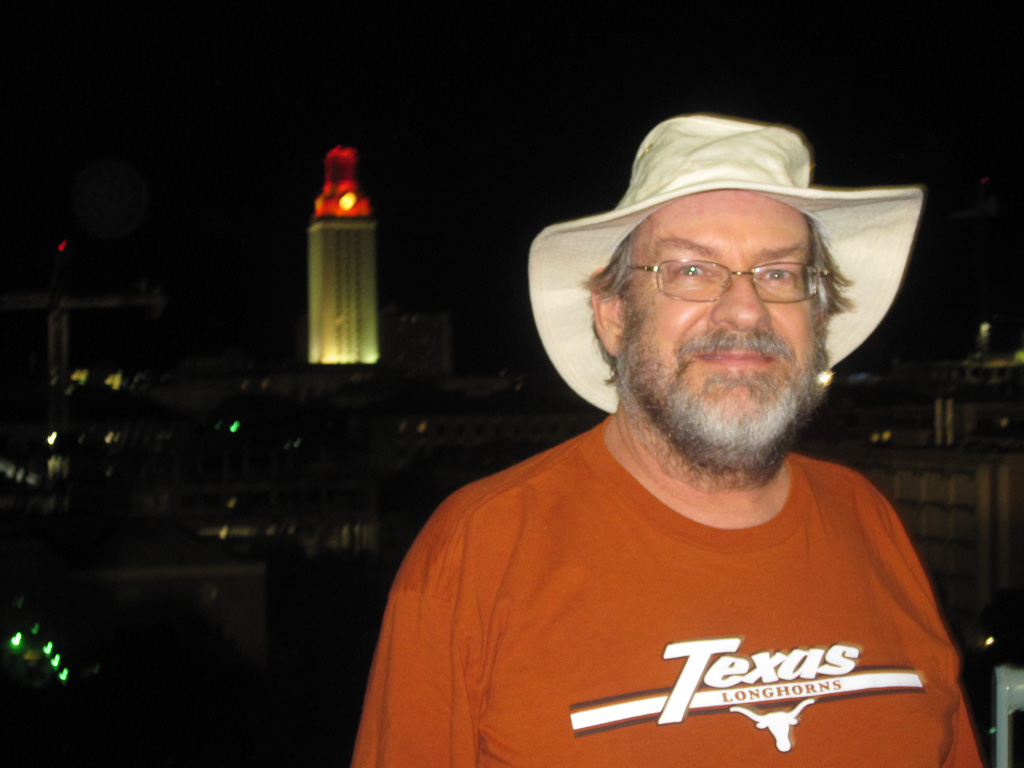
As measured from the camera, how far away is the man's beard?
1.55 meters

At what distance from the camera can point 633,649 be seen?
1414 millimetres

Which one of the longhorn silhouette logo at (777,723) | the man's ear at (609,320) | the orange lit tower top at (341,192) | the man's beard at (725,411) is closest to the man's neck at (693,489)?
the man's beard at (725,411)

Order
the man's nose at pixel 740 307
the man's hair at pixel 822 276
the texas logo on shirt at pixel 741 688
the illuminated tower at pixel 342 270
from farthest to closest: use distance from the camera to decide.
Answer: the illuminated tower at pixel 342 270, the man's hair at pixel 822 276, the man's nose at pixel 740 307, the texas logo on shirt at pixel 741 688

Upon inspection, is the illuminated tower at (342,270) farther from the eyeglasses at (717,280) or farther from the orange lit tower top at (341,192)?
the eyeglasses at (717,280)

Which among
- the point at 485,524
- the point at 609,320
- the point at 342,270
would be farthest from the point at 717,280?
the point at 342,270

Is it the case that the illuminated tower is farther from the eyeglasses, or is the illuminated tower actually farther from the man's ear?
the eyeglasses

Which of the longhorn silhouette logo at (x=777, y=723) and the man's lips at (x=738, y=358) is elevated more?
the man's lips at (x=738, y=358)

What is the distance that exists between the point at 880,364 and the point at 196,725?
2624 centimetres

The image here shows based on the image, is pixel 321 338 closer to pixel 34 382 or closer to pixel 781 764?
pixel 34 382

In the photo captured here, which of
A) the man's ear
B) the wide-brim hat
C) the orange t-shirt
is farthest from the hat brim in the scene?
the orange t-shirt

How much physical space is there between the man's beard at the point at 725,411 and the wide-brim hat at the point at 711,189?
28cm

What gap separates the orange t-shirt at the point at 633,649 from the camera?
54.2 inches

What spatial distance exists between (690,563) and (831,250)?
877 mm

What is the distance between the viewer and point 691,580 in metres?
1.48
